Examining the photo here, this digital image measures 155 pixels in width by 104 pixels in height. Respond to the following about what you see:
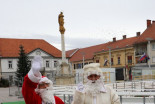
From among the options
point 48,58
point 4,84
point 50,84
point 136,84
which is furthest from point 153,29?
point 50,84

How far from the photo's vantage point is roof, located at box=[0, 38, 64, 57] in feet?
170

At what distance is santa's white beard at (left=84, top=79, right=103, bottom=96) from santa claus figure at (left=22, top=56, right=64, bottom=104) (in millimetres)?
571

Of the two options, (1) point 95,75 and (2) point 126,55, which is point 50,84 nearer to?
(1) point 95,75

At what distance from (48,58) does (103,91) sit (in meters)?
51.2

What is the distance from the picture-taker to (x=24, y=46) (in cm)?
5431

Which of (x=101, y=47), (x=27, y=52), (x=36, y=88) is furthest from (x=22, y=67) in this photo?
(x=36, y=88)

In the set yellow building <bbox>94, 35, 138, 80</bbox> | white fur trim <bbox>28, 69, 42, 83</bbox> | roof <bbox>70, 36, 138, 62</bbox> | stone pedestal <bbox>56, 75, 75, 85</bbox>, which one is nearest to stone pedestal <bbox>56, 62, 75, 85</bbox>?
stone pedestal <bbox>56, 75, 75, 85</bbox>

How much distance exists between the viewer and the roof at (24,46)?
51.9 m

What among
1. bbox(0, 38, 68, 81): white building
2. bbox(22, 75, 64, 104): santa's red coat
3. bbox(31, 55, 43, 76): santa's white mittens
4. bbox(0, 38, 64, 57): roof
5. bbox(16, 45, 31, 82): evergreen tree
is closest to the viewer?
bbox(31, 55, 43, 76): santa's white mittens

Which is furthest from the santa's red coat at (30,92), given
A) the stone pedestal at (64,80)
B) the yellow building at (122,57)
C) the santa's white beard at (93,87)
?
the yellow building at (122,57)

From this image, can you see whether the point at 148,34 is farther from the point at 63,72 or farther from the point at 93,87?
the point at 93,87

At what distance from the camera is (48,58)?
5428 centimetres

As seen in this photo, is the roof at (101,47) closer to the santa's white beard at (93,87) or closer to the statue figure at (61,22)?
the statue figure at (61,22)

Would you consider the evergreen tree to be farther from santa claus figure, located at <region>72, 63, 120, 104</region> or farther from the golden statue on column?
santa claus figure, located at <region>72, 63, 120, 104</region>
